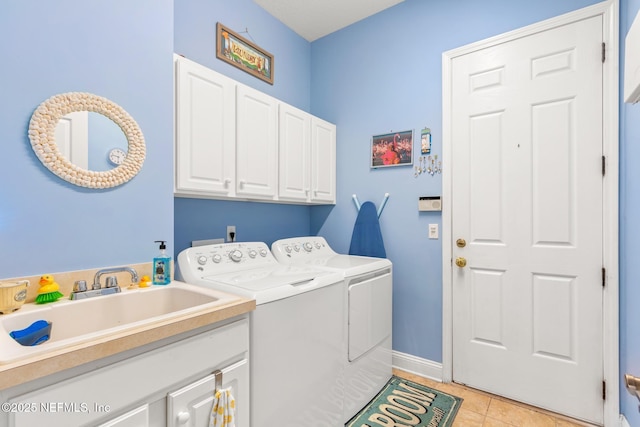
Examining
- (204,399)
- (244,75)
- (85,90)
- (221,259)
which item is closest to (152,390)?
(204,399)

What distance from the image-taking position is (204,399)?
1.07 meters

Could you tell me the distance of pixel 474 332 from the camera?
6.93 ft

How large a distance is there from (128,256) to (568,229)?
2.45 metres

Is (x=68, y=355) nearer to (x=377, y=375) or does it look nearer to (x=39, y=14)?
(x=39, y=14)

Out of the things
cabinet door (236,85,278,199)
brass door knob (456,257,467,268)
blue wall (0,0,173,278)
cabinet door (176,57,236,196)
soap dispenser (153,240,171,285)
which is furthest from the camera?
brass door knob (456,257,467,268)

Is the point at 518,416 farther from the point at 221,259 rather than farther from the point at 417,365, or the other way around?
the point at 221,259

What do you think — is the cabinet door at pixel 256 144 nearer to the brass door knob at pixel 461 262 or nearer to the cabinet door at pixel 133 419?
the cabinet door at pixel 133 419

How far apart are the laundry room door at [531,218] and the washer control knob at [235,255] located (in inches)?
59.6

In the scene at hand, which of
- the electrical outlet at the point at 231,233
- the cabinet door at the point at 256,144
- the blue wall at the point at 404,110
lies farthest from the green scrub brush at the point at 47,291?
the blue wall at the point at 404,110

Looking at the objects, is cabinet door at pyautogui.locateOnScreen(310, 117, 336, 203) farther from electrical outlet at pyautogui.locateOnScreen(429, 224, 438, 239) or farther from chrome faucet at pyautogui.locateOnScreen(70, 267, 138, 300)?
chrome faucet at pyautogui.locateOnScreen(70, 267, 138, 300)

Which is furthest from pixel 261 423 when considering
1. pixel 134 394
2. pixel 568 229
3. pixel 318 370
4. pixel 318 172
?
pixel 568 229

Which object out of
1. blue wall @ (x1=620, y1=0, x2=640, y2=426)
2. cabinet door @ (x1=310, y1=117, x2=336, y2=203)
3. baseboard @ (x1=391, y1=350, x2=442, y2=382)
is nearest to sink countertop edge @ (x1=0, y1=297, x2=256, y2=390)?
cabinet door @ (x1=310, y1=117, x2=336, y2=203)

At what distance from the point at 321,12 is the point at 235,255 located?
2162mm

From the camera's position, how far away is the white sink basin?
2.97ft
